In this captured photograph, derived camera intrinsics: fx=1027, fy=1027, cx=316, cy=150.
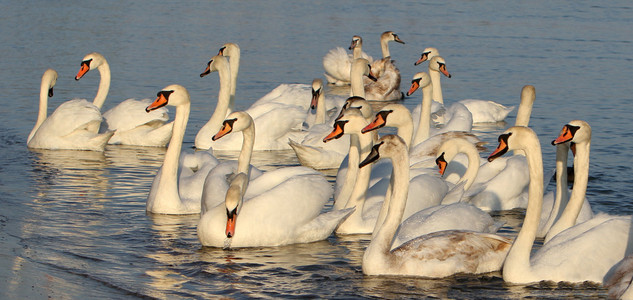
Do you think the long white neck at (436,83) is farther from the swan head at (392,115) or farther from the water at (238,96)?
the swan head at (392,115)

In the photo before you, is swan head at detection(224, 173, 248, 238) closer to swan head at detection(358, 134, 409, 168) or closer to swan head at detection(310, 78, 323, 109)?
swan head at detection(358, 134, 409, 168)

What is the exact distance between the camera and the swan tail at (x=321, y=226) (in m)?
9.25

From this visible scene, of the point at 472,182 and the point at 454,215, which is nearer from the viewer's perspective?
the point at 454,215

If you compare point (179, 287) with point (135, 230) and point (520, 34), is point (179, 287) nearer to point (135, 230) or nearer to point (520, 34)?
point (135, 230)

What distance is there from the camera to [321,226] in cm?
933

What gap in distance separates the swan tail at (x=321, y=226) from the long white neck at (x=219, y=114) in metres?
5.23

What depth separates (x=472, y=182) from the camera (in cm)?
1089

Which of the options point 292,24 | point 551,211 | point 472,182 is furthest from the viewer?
point 292,24

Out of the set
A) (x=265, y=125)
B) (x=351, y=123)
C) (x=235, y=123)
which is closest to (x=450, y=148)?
(x=351, y=123)

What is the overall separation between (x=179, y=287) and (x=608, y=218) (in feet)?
11.3

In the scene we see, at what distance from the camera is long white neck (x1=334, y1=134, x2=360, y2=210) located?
32.9ft

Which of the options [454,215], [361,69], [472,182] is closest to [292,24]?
[361,69]

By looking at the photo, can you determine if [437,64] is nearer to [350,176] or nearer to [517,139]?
[350,176]

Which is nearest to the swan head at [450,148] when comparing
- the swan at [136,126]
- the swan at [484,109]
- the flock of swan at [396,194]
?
the flock of swan at [396,194]
